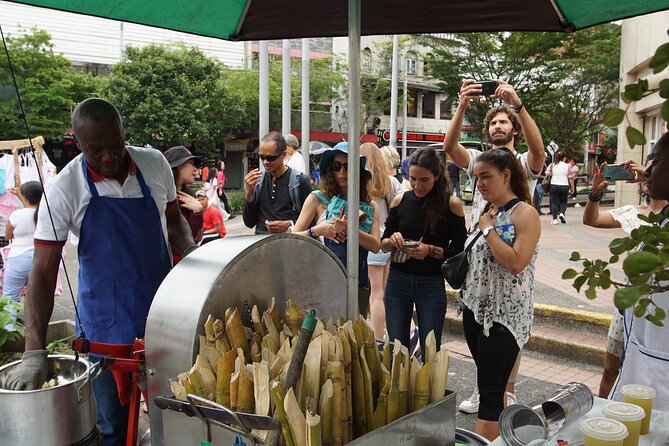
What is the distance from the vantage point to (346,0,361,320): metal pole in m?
2.01

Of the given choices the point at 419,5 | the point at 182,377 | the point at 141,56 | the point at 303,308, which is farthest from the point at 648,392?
the point at 141,56

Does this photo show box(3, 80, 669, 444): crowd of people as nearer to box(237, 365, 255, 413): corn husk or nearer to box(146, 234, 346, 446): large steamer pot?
box(146, 234, 346, 446): large steamer pot

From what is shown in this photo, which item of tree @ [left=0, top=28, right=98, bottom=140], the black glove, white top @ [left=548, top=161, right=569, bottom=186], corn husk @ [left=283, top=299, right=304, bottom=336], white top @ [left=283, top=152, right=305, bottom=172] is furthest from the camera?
tree @ [left=0, top=28, right=98, bottom=140]

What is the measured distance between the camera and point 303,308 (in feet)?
6.41

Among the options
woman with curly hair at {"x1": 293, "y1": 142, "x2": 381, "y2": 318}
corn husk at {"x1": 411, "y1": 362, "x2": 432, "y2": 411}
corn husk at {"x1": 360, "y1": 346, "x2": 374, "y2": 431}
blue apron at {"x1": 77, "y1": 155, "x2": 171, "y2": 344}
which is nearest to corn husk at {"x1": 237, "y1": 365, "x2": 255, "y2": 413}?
corn husk at {"x1": 360, "y1": 346, "x2": 374, "y2": 431}

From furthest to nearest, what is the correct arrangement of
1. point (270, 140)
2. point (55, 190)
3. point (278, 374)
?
1. point (270, 140)
2. point (55, 190)
3. point (278, 374)

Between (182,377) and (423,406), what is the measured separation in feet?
2.09

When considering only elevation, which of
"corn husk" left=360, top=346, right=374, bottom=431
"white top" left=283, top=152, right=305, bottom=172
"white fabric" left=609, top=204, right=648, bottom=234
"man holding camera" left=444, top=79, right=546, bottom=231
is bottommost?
"corn husk" left=360, top=346, right=374, bottom=431

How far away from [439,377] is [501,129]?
2.56 meters

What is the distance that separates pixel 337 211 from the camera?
3992 mm

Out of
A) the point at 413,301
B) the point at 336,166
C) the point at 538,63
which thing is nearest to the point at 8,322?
the point at 336,166

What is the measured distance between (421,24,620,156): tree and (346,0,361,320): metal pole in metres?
20.1

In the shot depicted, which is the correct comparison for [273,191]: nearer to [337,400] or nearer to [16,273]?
[16,273]

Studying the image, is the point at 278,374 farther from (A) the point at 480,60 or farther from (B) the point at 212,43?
(B) the point at 212,43
